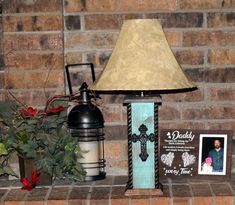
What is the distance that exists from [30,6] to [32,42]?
183 millimetres

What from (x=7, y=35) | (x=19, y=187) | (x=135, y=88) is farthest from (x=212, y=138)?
(x=7, y=35)

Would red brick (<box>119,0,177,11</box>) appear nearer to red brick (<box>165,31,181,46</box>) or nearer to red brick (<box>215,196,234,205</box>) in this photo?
red brick (<box>165,31,181,46</box>)

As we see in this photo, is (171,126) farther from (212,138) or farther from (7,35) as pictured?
(7,35)

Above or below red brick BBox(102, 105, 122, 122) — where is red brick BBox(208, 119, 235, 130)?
below

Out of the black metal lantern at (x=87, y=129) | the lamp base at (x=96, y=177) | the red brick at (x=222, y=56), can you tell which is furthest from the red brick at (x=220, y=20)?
the lamp base at (x=96, y=177)

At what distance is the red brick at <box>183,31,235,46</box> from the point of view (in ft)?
7.84

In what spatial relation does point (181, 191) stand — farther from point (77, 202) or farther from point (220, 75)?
point (220, 75)

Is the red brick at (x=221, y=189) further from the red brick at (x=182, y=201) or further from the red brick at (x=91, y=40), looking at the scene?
the red brick at (x=91, y=40)

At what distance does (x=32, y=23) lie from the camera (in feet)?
7.78

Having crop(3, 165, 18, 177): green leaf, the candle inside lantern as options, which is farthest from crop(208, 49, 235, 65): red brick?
crop(3, 165, 18, 177): green leaf

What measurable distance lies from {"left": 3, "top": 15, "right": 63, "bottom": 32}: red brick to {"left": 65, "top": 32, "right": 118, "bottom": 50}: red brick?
0.09m

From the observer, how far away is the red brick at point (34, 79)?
94.0 inches

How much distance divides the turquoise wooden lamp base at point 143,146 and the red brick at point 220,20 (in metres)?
0.59

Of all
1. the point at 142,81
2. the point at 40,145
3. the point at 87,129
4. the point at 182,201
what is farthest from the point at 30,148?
the point at 182,201
